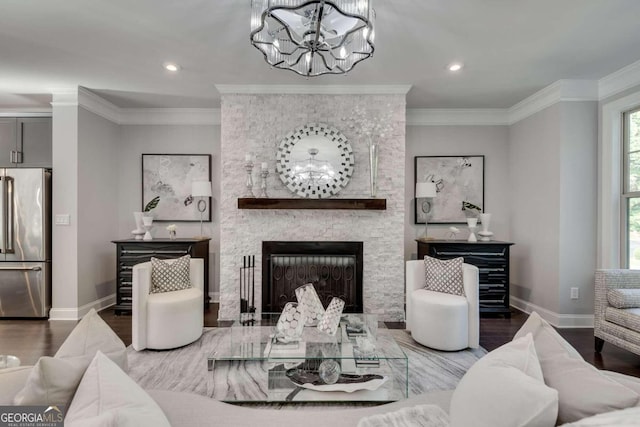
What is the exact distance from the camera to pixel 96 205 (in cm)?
434

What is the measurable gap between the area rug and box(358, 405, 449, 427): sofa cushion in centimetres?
121

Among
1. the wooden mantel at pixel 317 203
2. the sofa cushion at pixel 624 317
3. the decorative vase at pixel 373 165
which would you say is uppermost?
the decorative vase at pixel 373 165

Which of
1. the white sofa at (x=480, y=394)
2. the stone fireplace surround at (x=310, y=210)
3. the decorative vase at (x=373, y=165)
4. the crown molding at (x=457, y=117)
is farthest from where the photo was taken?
the crown molding at (x=457, y=117)

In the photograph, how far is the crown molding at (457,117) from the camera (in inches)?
186

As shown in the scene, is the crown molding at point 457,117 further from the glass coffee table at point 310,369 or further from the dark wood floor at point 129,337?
the glass coffee table at point 310,369

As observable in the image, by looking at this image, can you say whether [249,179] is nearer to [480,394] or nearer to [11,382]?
[11,382]

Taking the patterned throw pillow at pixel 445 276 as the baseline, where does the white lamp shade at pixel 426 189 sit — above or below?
above

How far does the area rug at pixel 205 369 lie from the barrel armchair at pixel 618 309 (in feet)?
3.39

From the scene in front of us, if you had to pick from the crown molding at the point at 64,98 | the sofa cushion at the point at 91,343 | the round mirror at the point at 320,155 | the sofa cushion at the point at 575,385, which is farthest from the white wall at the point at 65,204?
the sofa cushion at the point at 575,385

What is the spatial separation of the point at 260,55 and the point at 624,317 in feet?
12.6

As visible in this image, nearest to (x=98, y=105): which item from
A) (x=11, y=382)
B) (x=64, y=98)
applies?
(x=64, y=98)

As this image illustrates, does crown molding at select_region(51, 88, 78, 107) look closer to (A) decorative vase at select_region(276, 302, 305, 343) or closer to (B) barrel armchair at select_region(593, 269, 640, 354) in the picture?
(A) decorative vase at select_region(276, 302, 305, 343)

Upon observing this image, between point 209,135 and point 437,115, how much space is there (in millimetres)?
3284

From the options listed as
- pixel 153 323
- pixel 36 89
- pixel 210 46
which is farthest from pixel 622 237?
pixel 36 89
